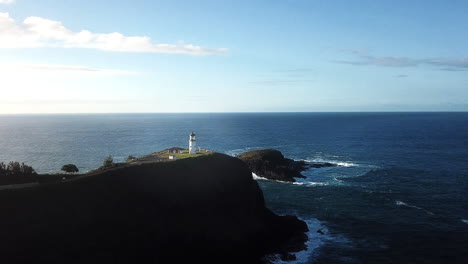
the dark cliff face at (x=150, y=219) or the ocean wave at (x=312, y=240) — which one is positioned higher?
the dark cliff face at (x=150, y=219)

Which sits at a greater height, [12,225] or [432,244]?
[12,225]

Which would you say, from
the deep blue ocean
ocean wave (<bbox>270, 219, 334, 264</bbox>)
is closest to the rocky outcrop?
the deep blue ocean

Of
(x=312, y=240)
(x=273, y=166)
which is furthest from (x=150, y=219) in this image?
(x=273, y=166)

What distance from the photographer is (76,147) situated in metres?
134

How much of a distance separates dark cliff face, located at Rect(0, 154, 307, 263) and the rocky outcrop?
92.6 ft

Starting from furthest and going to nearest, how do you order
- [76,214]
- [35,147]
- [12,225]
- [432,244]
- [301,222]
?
[35,147] → [301,222] → [432,244] → [76,214] → [12,225]

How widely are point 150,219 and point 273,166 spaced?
50210mm

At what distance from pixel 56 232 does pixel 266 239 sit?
24.7 meters

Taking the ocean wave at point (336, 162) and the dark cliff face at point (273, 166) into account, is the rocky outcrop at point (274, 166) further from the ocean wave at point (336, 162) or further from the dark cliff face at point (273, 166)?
the ocean wave at point (336, 162)

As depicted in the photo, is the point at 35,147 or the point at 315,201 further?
the point at 35,147

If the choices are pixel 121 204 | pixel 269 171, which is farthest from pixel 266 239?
pixel 269 171

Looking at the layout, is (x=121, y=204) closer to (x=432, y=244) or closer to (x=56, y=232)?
(x=56, y=232)

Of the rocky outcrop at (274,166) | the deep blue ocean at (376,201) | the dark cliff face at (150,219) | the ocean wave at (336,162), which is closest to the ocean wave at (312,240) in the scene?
the deep blue ocean at (376,201)

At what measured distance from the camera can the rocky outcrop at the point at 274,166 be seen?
82688 mm
